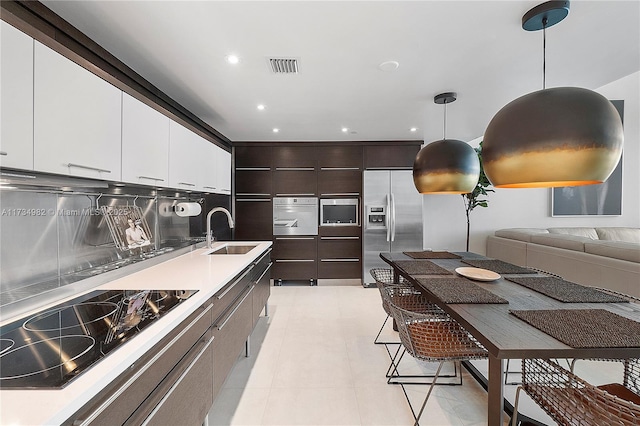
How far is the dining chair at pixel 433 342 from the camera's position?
5.93ft

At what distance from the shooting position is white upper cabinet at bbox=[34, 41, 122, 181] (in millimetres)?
1250

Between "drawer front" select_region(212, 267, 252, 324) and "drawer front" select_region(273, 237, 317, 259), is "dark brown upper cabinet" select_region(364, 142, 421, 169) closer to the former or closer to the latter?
"drawer front" select_region(273, 237, 317, 259)

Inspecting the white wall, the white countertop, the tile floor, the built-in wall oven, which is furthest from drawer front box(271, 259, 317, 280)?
the white countertop

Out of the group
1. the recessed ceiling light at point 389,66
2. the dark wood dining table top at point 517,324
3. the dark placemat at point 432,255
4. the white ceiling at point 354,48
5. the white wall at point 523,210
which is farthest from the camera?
the white wall at point 523,210

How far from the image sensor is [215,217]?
14.0 ft

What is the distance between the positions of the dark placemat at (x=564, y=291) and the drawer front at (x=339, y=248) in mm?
3072

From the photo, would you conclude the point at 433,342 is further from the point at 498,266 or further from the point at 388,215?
the point at 388,215

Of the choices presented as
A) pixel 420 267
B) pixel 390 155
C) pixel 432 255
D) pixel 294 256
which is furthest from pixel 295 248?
pixel 420 267

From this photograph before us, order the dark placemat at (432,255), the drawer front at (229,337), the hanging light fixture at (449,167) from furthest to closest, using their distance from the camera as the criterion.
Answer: the dark placemat at (432,255) < the hanging light fixture at (449,167) < the drawer front at (229,337)

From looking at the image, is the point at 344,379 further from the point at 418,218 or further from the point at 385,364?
the point at 418,218

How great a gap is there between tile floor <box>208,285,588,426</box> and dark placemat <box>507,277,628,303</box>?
2.65ft

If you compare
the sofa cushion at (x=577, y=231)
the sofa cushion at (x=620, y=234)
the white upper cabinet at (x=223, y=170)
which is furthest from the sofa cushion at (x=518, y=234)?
the white upper cabinet at (x=223, y=170)

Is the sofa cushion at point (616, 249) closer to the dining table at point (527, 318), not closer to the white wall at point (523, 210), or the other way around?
the dining table at point (527, 318)

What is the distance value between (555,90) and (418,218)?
3.83 metres
